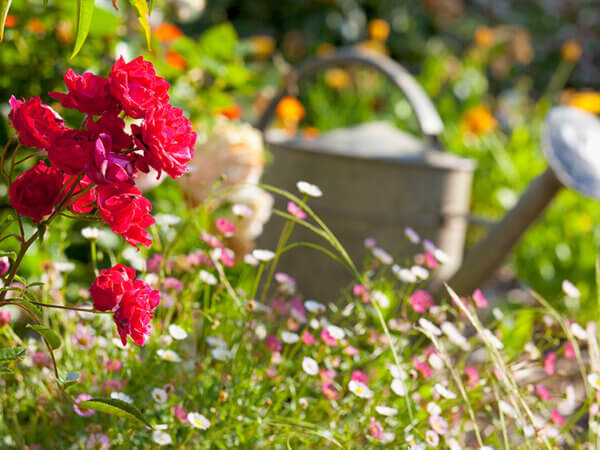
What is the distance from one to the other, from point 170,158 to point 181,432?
52cm

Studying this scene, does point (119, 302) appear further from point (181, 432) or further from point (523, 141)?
point (523, 141)

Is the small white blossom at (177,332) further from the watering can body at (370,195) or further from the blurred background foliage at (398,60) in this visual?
the blurred background foliage at (398,60)

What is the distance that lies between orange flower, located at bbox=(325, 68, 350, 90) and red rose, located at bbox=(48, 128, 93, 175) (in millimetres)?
3091

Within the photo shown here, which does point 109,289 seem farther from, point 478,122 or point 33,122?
point 478,122

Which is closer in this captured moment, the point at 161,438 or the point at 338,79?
the point at 161,438

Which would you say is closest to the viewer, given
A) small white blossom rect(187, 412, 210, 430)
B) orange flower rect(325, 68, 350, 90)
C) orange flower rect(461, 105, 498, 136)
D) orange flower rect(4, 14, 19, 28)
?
small white blossom rect(187, 412, 210, 430)

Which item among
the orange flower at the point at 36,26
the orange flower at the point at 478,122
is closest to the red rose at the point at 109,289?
the orange flower at the point at 36,26

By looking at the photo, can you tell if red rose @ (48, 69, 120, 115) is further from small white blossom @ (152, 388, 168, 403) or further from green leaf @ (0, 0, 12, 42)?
small white blossom @ (152, 388, 168, 403)

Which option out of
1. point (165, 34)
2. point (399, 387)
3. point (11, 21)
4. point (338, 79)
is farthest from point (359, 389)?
point (338, 79)

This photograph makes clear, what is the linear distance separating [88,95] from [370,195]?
99cm

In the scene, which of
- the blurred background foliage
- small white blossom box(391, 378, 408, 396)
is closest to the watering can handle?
the blurred background foliage

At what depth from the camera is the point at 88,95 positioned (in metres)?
0.62

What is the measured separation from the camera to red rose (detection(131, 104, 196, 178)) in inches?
23.5

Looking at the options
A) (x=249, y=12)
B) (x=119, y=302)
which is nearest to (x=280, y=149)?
(x=119, y=302)
